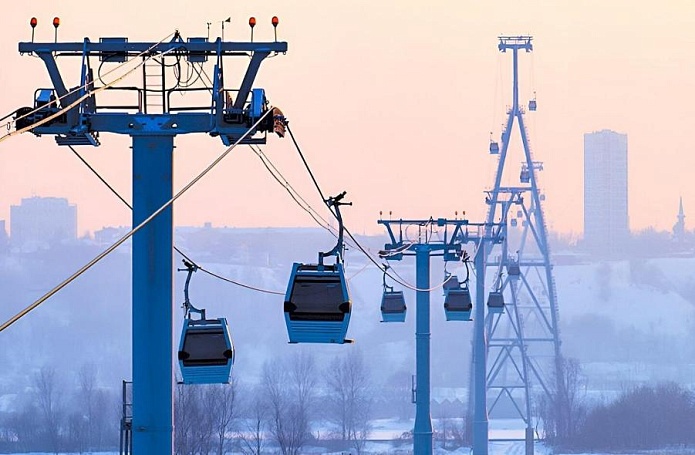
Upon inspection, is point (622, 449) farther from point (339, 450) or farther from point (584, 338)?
point (584, 338)

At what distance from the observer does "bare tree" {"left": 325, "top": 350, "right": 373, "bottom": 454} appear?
137 metres

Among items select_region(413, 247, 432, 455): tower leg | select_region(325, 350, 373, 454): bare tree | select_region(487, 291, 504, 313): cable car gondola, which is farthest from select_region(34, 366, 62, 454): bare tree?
select_region(413, 247, 432, 455): tower leg

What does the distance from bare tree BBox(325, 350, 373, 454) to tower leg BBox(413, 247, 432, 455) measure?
62.6m

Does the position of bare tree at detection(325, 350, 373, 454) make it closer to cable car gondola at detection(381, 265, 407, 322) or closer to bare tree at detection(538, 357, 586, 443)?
bare tree at detection(538, 357, 586, 443)

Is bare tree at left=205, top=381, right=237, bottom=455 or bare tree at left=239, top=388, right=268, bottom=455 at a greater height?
bare tree at left=205, top=381, right=237, bottom=455

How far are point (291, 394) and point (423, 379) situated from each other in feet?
329

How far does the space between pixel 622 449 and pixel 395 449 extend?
1103 centimetres

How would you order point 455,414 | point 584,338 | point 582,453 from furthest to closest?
point 584,338 < point 455,414 < point 582,453

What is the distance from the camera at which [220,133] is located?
2648cm

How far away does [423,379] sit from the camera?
58.0 m

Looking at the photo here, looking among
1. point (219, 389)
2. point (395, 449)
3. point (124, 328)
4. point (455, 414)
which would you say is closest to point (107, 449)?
point (219, 389)

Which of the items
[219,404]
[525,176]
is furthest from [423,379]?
[219,404]

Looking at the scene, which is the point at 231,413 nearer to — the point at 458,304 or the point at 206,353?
the point at 458,304

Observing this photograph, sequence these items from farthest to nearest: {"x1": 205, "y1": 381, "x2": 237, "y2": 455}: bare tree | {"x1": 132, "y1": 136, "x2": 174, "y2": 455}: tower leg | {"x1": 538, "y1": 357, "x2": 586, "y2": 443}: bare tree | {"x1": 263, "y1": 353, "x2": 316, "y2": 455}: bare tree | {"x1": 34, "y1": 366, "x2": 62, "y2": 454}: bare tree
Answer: {"x1": 34, "y1": 366, "x2": 62, "y2": 454}: bare tree < {"x1": 538, "y1": 357, "x2": 586, "y2": 443}: bare tree < {"x1": 263, "y1": 353, "x2": 316, "y2": 455}: bare tree < {"x1": 205, "y1": 381, "x2": 237, "y2": 455}: bare tree < {"x1": 132, "y1": 136, "x2": 174, "y2": 455}: tower leg
